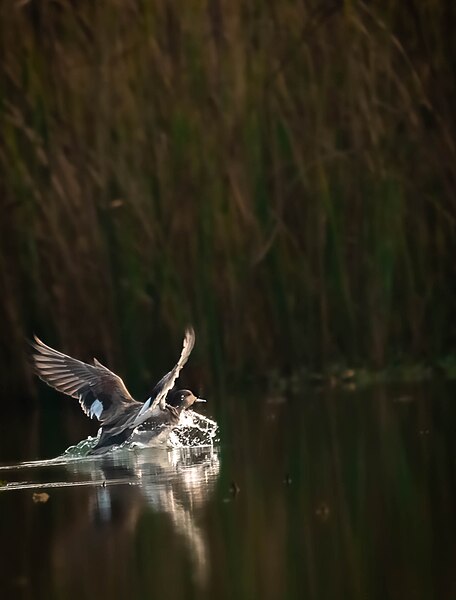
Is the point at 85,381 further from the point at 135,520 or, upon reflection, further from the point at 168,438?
the point at 135,520

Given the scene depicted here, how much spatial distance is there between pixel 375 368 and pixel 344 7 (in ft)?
8.54

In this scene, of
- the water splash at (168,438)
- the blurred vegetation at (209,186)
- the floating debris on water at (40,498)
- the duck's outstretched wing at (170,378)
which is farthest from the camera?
the blurred vegetation at (209,186)

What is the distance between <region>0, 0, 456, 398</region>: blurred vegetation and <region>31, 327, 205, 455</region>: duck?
1038mm

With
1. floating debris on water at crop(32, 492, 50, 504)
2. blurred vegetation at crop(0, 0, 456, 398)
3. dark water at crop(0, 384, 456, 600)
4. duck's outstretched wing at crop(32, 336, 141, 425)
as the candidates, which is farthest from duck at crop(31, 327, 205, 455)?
floating debris on water at crop(32, 492, 50, 504)

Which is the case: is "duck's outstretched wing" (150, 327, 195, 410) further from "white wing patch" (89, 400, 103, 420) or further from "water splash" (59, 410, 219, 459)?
"white wing patch" (89, 400, 103, 420)

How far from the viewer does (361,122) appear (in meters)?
13.2

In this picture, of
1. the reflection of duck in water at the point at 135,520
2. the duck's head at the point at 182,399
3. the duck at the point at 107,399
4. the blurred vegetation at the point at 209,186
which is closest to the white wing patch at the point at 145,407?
the duck at the point at 107,399

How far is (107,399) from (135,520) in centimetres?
345

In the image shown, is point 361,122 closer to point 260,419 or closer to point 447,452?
point 260,419

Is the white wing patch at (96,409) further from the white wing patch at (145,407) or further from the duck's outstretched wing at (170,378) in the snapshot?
the duck's outstretched wing at (170,378)

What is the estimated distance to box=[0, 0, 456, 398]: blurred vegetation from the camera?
41.8 ft

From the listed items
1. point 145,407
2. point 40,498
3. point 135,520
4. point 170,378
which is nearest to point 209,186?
point 145,407

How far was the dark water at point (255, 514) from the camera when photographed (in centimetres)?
619

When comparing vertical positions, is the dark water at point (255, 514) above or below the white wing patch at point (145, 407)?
below
